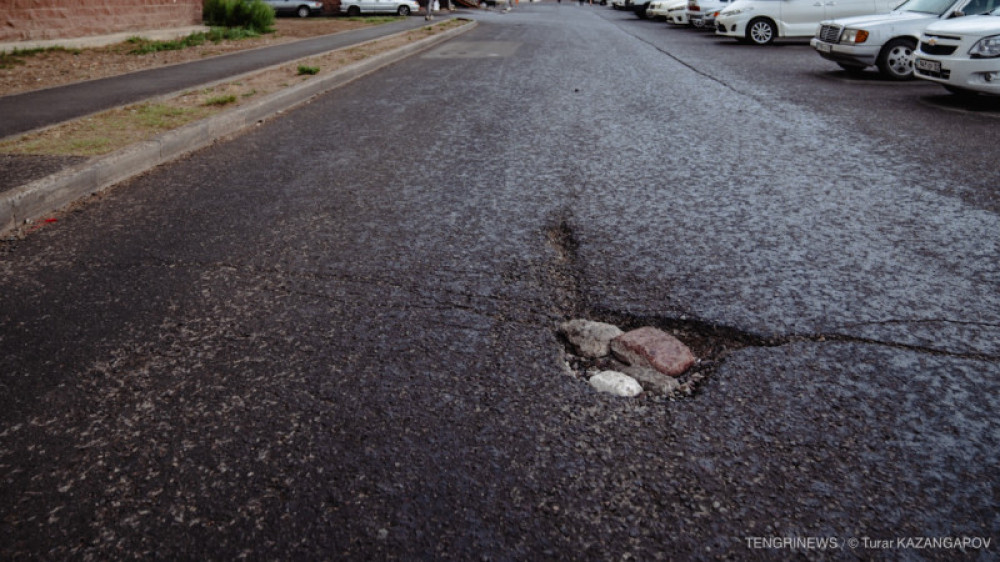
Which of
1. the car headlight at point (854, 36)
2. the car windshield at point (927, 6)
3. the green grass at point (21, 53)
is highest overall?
the car windshield at point (927, 6)

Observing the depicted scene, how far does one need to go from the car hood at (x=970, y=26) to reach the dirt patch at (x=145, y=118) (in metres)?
8.05

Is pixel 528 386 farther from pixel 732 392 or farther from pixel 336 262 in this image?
pixel 336 262

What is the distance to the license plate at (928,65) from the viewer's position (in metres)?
8.00

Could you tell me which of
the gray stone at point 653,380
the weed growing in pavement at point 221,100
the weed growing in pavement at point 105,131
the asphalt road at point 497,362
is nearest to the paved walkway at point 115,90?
the weed growing in pavement at point 105,131

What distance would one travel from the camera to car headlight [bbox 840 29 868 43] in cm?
1007

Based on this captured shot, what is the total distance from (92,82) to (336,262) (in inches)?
313

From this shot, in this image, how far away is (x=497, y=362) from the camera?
246 cm

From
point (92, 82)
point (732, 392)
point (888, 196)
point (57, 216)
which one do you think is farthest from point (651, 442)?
point (92, 82)

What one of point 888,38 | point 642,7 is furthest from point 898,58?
point 642,7

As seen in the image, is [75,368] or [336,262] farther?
[336,262]

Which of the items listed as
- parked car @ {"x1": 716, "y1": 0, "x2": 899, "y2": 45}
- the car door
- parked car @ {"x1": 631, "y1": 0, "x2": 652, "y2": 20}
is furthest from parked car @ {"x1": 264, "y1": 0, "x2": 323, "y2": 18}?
the car door

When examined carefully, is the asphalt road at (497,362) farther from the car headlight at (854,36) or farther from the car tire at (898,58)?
the car headlight at (854,36)

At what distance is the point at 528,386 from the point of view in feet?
7.60

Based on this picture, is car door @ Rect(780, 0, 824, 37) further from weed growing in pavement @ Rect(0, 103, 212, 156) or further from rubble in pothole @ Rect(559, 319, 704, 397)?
rubble in pothole @ Rect(559, 319, 704, 397)
